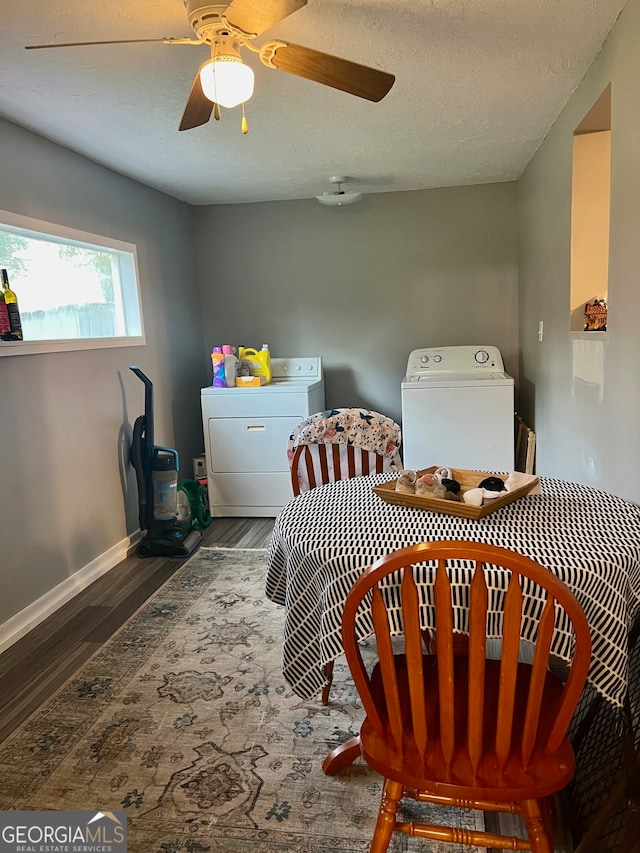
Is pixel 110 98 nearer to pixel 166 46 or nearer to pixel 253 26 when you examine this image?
pixel 166 46

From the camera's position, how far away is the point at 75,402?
2.91m

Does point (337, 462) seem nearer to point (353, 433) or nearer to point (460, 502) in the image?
point (353, 433)

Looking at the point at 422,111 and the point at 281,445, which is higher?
the point at 422,111

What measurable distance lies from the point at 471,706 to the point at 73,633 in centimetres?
199

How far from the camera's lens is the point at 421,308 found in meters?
4.30

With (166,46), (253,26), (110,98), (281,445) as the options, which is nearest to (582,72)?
(253,26)

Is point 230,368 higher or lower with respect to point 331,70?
lower

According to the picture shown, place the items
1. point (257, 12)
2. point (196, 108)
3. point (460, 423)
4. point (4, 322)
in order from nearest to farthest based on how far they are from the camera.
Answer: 1. point (257, 12)
2. point (196, 108)
3. point (4, 322)
4. point (460, 423)

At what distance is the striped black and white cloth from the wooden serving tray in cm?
2

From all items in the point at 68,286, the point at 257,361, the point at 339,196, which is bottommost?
the point at 257,361

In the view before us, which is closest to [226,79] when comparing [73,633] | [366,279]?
[73,633]

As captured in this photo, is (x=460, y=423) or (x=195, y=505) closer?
(x=460, y=423)

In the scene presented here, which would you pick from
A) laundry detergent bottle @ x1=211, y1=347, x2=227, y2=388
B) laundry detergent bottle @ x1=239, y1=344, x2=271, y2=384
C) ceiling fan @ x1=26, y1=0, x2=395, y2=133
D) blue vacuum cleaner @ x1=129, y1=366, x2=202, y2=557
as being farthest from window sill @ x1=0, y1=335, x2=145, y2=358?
ceiling fan @ x1=26, y1=0, x2=395, y2=133

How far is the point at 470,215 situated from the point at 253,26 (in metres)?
2.96
